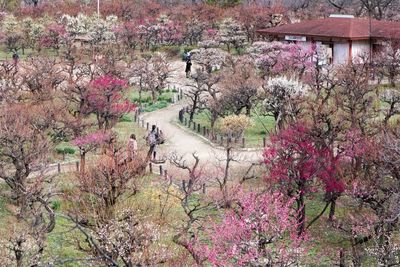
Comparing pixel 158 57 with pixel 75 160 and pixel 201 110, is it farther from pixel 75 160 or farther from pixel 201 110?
pixel 75 160

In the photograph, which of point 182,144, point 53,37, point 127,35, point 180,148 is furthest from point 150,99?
point 53,37

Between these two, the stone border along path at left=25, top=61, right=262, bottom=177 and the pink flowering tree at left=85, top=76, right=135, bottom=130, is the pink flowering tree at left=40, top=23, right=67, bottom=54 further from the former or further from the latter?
the pink flowering tree at left=85, top=76, right=135, bottom=130

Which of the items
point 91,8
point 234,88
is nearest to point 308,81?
point 234,88

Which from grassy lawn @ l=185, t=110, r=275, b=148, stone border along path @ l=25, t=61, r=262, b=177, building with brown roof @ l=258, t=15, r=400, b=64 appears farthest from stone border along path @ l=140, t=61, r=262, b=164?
building with brown roof @ l=258, t=15, r=400, b=64

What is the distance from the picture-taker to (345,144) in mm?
18688

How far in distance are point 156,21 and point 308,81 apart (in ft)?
89.1

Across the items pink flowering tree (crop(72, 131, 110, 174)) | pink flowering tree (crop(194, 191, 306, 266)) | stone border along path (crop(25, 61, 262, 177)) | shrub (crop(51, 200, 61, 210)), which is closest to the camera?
pink flowering tree (crop(194, 191, 306, 266))

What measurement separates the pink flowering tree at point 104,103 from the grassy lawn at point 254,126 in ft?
14.2

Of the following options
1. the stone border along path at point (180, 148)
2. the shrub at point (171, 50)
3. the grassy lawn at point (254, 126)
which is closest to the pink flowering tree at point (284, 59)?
the grassy lawn at point (254, 126)

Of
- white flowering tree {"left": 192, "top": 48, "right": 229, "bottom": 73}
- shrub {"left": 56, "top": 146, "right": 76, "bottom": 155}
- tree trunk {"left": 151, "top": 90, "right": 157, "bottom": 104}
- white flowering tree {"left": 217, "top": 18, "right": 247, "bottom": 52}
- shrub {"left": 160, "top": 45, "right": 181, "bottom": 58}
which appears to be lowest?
shrub {"left": 56, "top": 146, "right": 76, "bottom": 155}

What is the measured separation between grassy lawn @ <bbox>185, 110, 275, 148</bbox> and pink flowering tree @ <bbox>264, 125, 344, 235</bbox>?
7855 mm

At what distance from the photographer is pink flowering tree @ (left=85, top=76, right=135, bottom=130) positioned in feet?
86.6

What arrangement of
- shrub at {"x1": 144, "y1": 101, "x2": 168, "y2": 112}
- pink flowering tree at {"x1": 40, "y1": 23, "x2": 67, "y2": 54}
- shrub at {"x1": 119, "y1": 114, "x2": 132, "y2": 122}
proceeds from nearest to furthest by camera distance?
shrub at {"x1": 119, "y1": 114, "x2": 132, "y2": 122} → shrub at {"x1": 144, "y1": 101, "x2": 168, "y2": 112} → pink flowering tree at {"x1": 40, "y1": 23, "x2": 67, "y2": 54}

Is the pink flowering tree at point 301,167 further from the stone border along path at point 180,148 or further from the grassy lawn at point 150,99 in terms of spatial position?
the grassy lawn at point 150,99
